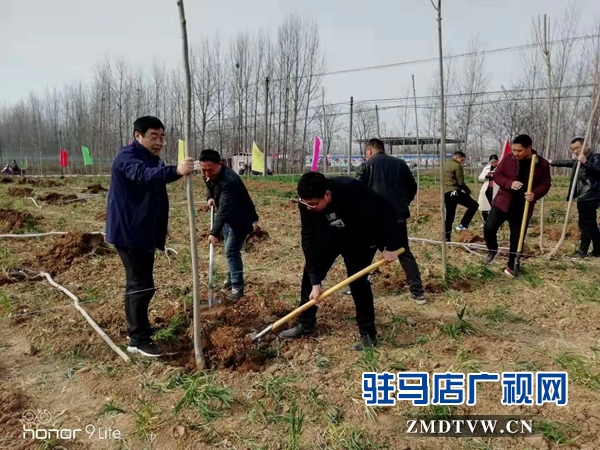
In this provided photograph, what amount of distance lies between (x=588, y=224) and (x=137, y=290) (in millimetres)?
5849

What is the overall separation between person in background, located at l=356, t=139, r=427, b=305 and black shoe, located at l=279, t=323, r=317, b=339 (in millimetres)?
1308

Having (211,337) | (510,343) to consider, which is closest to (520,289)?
(510,343)

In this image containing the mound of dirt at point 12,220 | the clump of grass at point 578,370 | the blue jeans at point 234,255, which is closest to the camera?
the clump of grass at point 578,370

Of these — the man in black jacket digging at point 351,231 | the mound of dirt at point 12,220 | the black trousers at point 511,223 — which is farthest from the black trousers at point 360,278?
the mound of dirt at point 12,220

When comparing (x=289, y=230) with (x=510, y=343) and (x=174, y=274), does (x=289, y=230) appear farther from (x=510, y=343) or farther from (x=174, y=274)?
(x=510, y=343)

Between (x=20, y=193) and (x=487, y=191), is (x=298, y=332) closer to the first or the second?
(x=487, y=191)

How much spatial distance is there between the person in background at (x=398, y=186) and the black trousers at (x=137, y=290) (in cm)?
229

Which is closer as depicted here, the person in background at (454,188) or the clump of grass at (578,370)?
the clump of grass at (578,370)

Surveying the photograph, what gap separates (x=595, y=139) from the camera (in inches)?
678

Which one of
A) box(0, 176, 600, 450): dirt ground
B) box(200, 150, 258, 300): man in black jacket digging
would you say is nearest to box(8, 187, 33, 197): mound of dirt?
box(0, 176, 600, 450): dirt ground

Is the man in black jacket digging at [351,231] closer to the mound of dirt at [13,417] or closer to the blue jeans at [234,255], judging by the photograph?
the blue jeans at [234,255]

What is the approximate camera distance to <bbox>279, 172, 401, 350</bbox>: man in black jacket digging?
10.3 feet

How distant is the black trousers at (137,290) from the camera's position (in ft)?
10.7

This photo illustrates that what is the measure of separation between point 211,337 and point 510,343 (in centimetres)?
230
